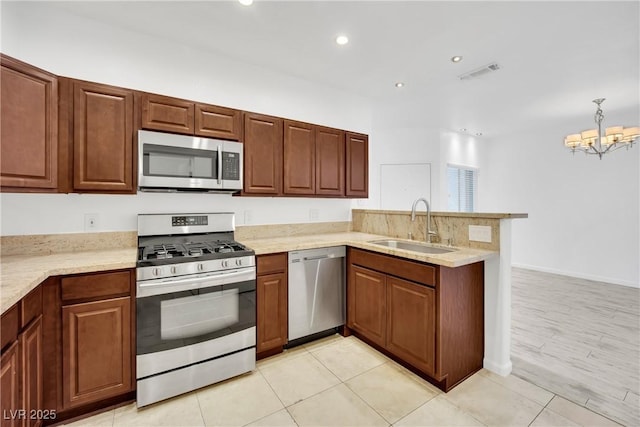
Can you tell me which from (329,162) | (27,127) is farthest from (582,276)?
(27,127)

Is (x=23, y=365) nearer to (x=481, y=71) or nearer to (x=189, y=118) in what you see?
(x=189, y=118)

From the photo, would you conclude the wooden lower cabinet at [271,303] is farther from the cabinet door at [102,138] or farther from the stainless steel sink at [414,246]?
the cabinet door at [102,138]

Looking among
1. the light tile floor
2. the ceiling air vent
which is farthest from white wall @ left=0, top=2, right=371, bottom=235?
the ceiling air vent

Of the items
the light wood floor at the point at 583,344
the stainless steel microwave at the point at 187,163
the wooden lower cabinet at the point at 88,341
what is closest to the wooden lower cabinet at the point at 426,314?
the light wood floor at the point at 583,344

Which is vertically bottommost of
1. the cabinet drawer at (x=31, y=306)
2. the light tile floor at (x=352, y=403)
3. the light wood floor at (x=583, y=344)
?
the light tile floor at (x=352, y=403)

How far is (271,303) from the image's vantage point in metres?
2.37

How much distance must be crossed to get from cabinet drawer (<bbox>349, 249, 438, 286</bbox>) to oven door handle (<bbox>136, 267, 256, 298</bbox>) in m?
1.00

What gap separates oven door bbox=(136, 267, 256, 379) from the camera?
183 cm

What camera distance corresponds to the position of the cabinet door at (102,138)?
1958 millimetres

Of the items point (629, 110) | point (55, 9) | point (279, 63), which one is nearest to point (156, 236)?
point (55, 9)

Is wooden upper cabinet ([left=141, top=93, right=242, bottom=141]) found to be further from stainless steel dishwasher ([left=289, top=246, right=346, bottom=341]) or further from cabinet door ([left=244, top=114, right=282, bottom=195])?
stainless steel dishwasher ([left=289, top=246, right=346, bottom=341])

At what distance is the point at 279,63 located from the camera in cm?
289

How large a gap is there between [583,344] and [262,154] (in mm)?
3585

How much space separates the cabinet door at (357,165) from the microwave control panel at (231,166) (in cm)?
132
